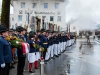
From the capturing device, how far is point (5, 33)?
671 cm

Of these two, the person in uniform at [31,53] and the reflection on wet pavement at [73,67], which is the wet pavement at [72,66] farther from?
the person in uniform at [31,53]

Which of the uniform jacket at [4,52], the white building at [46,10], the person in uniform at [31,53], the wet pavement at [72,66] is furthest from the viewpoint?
the white building at [46,10]

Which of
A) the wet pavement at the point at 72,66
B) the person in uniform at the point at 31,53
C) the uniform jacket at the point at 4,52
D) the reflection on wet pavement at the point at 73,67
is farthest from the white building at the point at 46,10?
the uniform jacket at the point at 4,52

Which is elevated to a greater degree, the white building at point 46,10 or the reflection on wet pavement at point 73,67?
the white building at point 46,10

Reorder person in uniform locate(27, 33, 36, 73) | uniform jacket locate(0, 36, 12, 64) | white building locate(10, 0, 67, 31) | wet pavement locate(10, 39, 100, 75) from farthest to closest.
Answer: white building locate(10, 0, 67, 31)
wet pavement locate(10, 39, 100, 75)
person in uniform locate(27, 33, 36, 73)
uniform jacket locate(0, 36, 12, 64)

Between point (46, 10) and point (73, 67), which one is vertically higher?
point (46, 10)

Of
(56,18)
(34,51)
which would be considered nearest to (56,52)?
(34,51)

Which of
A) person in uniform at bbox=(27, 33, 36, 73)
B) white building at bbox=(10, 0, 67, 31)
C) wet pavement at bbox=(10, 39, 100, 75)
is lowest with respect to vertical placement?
wet pavement at bbox=(10, 39, 100, 75)

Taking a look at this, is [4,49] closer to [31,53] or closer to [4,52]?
[4,52]

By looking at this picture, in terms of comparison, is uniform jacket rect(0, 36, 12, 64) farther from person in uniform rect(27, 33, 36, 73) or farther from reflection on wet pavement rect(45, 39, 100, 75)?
reflection on wet pavement rect(45, 39, 100, 75)

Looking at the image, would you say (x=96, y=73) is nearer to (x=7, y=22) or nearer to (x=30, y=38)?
(x=30, y=38)

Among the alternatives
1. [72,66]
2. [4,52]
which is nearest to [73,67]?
[72,66]

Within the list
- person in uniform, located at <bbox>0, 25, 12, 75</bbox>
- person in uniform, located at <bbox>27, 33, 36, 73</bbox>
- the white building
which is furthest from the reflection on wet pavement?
the white building

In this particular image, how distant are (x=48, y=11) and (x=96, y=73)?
54.3 meters
